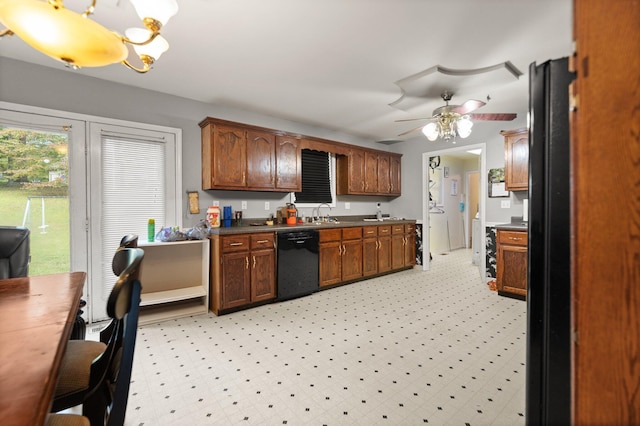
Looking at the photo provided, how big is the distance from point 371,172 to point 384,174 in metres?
0.36

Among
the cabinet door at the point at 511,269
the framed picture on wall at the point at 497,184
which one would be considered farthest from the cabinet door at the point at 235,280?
the framed picture on wall at the point at 497,184

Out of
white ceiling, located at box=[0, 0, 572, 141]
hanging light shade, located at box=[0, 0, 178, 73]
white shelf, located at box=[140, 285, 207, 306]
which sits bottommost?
white shelf, located at box=[140, 285, 207, 306]

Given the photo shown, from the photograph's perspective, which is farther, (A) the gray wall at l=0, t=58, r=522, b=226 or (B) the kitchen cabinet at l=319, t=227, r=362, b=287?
(B) the kitchen cabinet at l=319, t=227, r=362, b=287

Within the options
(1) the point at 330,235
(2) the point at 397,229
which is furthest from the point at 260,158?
(2) the point at 397,229

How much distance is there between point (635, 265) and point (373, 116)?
4128 mm

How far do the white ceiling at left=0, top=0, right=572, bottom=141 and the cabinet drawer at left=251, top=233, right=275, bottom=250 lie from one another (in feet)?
5.47

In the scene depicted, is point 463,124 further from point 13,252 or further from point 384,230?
point 13,252

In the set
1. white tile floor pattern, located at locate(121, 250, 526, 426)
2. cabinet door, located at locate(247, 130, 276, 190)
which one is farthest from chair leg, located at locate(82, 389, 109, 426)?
cabinet door, located at locate(247, 130, 276, 190)

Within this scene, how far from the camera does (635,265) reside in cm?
46

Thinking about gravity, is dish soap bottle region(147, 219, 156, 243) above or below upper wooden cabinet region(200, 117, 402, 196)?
below

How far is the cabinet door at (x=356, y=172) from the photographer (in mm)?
5039

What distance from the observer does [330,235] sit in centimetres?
423

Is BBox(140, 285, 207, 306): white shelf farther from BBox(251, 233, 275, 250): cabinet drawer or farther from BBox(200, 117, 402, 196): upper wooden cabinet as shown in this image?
BBox(200, 117, 402, 196): upper wooden cabinet

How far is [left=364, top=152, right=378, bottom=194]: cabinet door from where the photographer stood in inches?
207
